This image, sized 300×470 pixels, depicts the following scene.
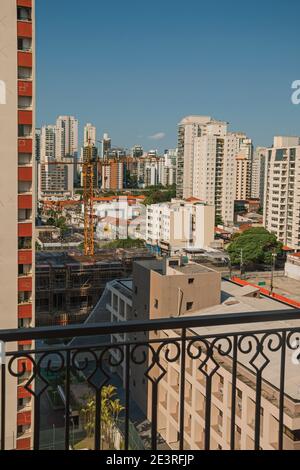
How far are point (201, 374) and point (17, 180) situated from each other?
326 cm

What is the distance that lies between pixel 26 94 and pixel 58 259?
34.6 ft

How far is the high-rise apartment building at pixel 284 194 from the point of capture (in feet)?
76.0

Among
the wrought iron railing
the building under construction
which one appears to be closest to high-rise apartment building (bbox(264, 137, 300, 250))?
the building under construction

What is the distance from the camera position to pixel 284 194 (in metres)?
24.0

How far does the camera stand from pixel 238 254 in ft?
74.4

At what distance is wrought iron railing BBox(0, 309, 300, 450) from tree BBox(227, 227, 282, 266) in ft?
41.8

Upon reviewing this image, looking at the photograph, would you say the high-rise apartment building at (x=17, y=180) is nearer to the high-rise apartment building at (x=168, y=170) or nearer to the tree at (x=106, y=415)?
the tree at (x=106, y=415)

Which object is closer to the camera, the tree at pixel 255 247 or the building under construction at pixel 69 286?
the building under construction at pixel 69 286

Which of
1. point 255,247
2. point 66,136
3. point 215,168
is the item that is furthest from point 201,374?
point 66,136

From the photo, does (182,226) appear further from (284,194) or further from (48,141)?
(48,141)

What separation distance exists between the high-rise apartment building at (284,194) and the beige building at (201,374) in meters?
13.1

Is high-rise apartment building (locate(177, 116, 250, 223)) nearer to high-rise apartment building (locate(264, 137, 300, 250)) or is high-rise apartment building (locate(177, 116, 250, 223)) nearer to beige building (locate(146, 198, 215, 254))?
beige building (locate(146, 198, 215, 254))

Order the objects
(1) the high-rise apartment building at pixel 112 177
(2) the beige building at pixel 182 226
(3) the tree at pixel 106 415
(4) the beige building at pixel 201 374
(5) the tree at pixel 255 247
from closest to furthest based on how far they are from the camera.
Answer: (4) the beige building at pixel 201 374, (3) the tree at pixel 106 415, (5) the tree at pixel 255 247, (2) the beige building at pixel 182 226, (1) the high-rise apartment building at pixel 112 177

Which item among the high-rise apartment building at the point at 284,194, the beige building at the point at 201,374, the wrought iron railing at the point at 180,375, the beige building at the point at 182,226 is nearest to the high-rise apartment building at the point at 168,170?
the beige building at the point at 182,226
